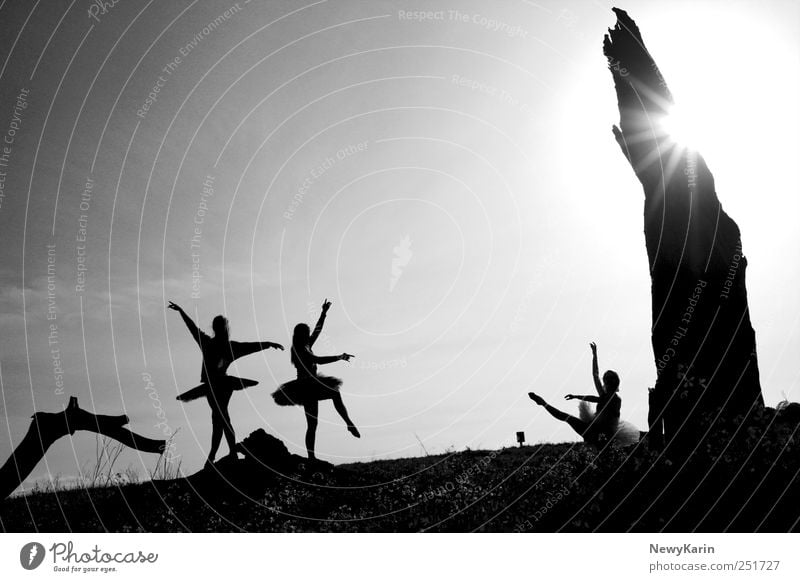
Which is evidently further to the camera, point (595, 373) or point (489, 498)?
point (595, 373)

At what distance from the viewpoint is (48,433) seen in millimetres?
12078

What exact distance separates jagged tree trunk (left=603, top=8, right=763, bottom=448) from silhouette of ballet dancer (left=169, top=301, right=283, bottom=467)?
898 cm

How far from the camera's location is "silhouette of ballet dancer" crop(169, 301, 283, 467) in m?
12.8

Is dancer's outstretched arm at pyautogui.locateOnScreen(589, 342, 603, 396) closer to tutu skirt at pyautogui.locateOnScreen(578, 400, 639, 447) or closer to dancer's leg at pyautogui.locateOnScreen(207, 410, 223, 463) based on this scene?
tutu skirt at pyautogui.locateOnScreen(578, 400, 639, 447)

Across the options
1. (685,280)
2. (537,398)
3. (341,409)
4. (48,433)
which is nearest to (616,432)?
(537,398)

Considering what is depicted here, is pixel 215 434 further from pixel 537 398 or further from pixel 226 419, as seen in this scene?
pixel 537 398

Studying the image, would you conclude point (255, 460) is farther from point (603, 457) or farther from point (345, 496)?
point (603, 457)

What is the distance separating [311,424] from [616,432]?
22.9 feet

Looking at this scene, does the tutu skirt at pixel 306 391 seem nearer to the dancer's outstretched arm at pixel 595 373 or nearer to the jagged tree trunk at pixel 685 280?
the dancer's outstretched arm at pixel 595 373

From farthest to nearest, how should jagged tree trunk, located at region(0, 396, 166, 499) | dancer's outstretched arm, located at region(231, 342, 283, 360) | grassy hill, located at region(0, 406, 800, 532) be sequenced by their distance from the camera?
dancer's outstretched arm, located at region(231, 342, 283, 360), jagged tree trunk, located at region(0, 396, 166, 499), grassy hill, located at region(0, 406, 800, 532)

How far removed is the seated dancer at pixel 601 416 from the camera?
12.3 m

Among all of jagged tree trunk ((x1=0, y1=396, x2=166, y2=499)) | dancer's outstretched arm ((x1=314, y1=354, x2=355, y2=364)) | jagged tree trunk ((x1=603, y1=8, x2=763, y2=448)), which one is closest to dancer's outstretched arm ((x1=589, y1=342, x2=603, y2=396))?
jagged tree trunk ((x1=603, y1=8, x2=763, y2=448))

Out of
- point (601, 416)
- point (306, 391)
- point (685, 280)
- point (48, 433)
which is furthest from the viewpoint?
point (306, 391)
